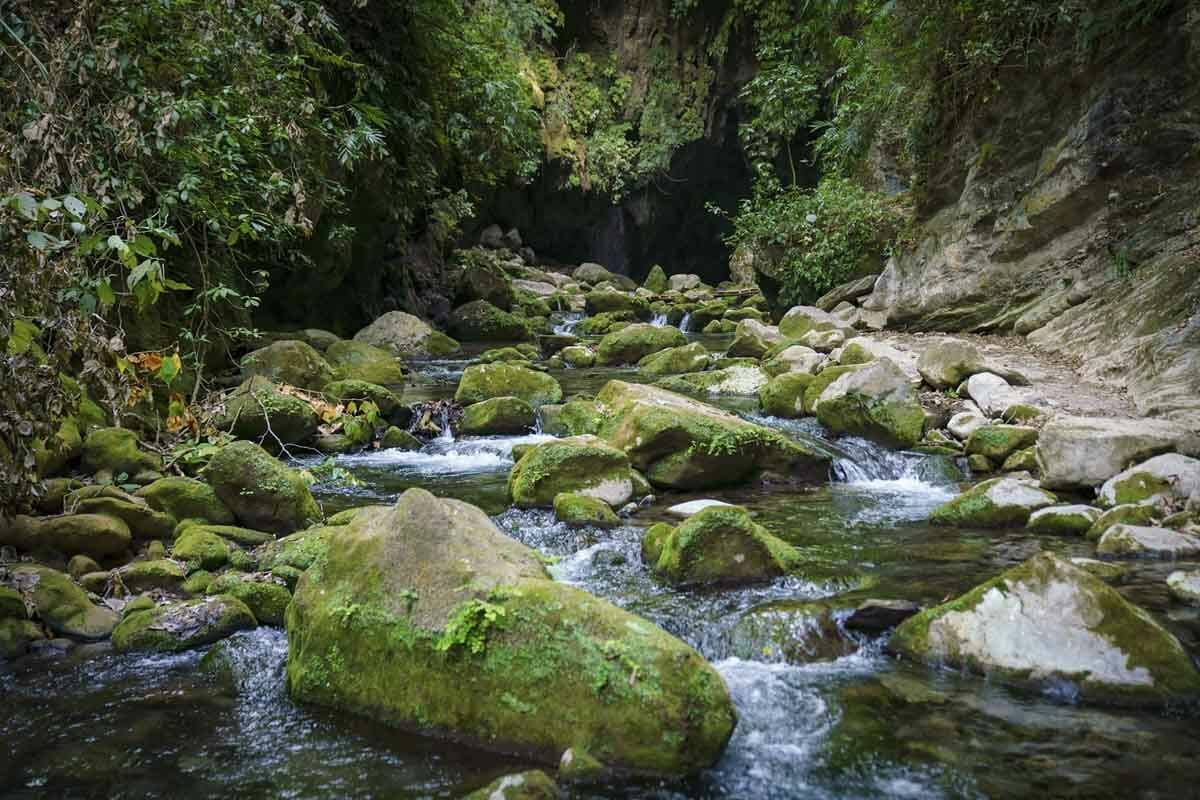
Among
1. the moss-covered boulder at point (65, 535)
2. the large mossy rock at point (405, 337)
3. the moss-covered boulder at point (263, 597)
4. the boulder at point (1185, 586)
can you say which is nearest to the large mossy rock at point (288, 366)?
the moss-covered boulder at point (65, 535)

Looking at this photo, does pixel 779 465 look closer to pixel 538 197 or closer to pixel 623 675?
pixel 623 675

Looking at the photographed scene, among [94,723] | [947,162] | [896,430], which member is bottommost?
[94,723]

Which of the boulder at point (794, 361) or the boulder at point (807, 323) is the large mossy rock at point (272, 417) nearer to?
the boulder at point (794, 361)

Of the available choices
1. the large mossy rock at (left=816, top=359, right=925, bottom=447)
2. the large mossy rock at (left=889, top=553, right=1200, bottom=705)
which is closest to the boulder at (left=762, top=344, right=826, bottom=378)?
the large mossy rock at (left=816, top=359, right=925, bottom=447)

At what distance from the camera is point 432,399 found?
412 inches

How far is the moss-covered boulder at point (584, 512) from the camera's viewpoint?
6082 mm

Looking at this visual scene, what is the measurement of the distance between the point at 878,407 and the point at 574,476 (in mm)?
3465

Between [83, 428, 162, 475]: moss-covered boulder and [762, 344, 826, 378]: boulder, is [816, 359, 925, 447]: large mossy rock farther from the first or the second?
[83, 428, 162, 475]: moss-covered boulder

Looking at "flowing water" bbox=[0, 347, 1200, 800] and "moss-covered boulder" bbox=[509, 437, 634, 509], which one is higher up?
"moss-covered boulder" bbox=[509, 437, 634, 509]

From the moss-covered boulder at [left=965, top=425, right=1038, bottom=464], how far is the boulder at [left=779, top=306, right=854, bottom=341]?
232 inches

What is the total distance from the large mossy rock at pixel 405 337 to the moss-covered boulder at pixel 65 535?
9487 millimetres

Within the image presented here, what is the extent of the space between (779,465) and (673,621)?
3.40m

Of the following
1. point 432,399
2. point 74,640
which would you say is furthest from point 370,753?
point 432,399

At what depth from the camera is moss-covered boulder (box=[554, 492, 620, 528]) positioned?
20.0 ft
